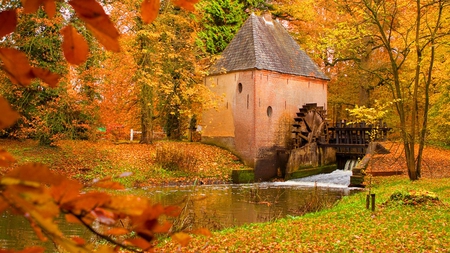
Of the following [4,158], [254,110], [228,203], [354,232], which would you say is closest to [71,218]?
[4,158]

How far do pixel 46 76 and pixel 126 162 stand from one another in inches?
632

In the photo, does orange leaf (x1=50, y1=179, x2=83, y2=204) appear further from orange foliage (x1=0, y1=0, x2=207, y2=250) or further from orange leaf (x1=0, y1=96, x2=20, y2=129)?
orange leaf (x1=0, y1=96, x2=20, y2=129)

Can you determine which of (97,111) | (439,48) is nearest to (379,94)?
(439,48)

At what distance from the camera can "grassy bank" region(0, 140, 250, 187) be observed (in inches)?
597

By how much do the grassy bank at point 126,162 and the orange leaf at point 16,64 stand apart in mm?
14051

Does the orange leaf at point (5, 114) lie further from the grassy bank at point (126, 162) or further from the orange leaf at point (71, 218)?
the grassy bank at point (126, 162)

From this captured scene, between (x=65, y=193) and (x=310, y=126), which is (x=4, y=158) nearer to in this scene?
(x=65, y=193)

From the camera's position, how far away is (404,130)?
12.4 metres

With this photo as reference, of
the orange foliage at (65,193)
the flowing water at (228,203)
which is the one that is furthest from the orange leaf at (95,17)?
the flowing water at (228,203)

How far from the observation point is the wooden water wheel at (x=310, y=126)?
20172mm

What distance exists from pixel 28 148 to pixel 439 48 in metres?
14.2

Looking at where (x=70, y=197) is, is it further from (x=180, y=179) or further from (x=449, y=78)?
(x=180, y=179)

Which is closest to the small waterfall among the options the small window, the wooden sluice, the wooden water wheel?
the wooden sluice

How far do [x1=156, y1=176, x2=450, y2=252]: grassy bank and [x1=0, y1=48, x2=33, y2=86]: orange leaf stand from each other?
17.6 ft
